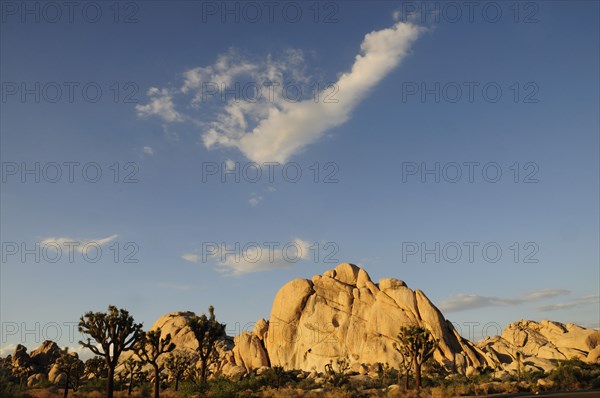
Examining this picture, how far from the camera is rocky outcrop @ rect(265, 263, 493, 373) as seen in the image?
77188 mm

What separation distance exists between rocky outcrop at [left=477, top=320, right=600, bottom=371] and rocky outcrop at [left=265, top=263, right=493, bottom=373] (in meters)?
6.76

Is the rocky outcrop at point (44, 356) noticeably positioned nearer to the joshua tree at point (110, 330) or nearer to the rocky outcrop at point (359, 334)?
the rocky outcrop at point (359, 334)

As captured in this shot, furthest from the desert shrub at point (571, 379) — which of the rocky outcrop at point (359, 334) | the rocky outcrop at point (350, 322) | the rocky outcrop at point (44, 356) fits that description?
the rocky outcrop at point (44, 356)

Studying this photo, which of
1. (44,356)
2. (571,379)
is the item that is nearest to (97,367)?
(44,356)

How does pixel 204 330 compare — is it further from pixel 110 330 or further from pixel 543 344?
pixel 543 344

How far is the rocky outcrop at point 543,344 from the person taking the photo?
235 feet

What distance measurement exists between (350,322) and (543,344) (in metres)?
36.5

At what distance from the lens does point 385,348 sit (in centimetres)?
7756

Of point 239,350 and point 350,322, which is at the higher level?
point 350,322

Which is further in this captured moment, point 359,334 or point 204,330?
point 359,334

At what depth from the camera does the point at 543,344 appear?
85375mm

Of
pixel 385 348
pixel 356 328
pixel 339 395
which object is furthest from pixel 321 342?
pixel 339 395

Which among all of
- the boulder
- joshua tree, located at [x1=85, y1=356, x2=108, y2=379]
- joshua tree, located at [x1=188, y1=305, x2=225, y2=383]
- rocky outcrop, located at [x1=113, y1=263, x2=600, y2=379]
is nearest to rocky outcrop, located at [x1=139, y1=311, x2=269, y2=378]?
the boulder

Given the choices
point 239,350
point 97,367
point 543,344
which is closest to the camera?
point 97,367
